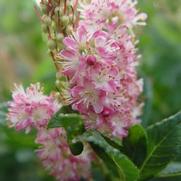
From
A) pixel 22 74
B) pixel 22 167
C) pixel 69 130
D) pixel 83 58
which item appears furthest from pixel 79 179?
pixel 22 74

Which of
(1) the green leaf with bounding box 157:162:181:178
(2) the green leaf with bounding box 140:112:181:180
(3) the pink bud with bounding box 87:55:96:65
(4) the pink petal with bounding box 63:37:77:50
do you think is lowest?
(1) the green leaf with bounding box 157:162:181:178

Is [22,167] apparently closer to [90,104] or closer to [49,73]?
[49,73]

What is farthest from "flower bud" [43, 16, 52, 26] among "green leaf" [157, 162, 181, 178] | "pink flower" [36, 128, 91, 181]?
"green leaf" [157, 162, 181, 178]

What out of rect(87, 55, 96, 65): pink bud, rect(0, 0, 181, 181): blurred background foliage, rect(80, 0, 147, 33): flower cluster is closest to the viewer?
rect(87, 55, 96, 65): pink bud

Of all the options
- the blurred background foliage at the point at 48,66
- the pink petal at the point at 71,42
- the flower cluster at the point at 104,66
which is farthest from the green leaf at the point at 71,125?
the blurred background foliage at the point at 48,66

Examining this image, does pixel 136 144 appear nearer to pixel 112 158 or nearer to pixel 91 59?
pixel 112 158

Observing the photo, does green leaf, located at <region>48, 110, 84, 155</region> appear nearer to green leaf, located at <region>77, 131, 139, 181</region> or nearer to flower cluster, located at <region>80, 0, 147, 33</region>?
green leaf, located at <region>77, 131, 139, 181</region>

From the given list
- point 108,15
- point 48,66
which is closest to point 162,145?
point 108,15
